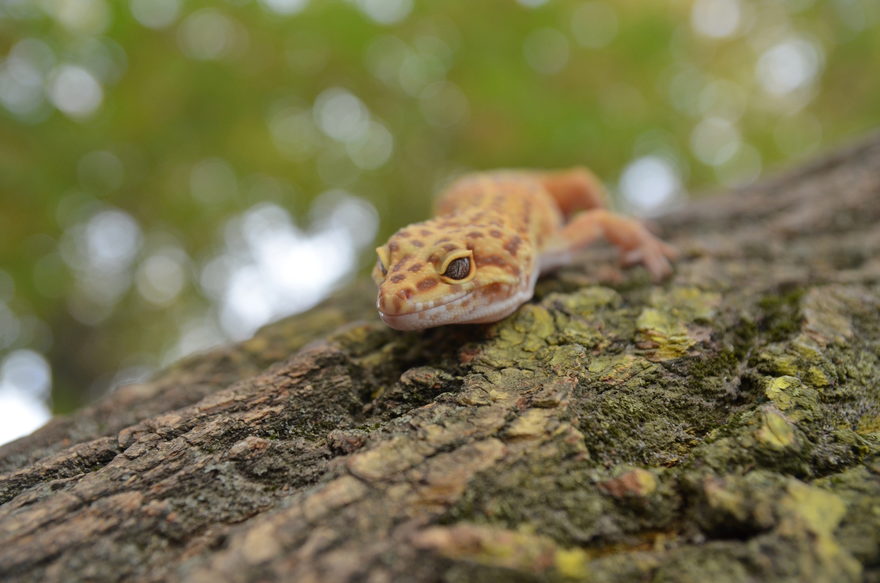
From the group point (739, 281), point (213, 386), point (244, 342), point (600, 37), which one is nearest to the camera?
point (213, 386)

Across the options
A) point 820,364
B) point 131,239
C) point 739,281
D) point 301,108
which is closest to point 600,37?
point 301,108

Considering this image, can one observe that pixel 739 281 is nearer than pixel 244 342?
Yes

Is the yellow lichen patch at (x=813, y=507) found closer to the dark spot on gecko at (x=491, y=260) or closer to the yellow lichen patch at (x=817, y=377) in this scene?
the yellow lichen patch at (x=817, y=377)

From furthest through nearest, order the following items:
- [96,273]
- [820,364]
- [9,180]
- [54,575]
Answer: [96,273] < [9,180] < [820,364] < [54,575]

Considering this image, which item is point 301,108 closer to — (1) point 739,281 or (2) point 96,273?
(2) point 96,273

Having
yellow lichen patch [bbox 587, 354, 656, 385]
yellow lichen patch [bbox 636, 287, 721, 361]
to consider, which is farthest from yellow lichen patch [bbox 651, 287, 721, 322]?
yellow lichen patch [bbox 587, 354, 656, 385]

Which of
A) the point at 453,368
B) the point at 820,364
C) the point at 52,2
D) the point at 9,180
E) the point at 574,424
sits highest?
the point at 52,2

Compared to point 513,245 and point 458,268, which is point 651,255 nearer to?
point 513,245
